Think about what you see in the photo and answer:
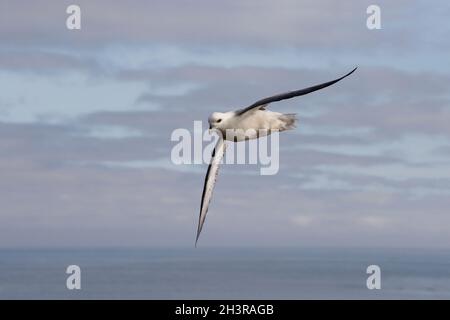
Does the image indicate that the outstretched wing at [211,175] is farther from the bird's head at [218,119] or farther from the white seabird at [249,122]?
the bird's head at [218,119]

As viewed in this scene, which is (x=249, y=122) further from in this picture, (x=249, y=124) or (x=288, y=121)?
(x=288, y=121)

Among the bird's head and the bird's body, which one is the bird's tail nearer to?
the bird's body

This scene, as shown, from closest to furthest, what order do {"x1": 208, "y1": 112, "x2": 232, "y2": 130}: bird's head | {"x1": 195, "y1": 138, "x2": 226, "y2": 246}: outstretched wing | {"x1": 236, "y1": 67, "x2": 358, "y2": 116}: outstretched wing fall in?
{"x1": 236, "y1": 67, "x2": 358, "y2": 116}: outstretched wing
{"x1": 208, "y1": 112, "x2": 232, "y2": 130}: bird's head
{"x1": 195, "y1": 138, "x2": 226, "y2": 246}: outstretched wing

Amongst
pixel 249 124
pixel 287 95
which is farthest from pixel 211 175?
pixel 287 95

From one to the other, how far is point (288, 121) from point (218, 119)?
2582mm

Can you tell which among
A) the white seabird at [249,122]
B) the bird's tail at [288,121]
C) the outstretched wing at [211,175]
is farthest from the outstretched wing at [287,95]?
the outstretched wing at [211,175]

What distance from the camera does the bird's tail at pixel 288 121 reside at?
104 ft

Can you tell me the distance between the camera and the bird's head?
101 feet

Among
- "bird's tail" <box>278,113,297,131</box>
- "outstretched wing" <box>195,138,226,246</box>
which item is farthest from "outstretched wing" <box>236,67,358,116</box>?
"outstretched wing" <box>195,138,226,246</box>

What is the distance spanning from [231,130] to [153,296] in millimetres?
160686

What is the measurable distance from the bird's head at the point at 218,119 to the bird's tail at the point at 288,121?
1.98 m

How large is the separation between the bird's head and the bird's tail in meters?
1.98

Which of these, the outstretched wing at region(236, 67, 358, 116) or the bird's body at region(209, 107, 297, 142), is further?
the bird's body at region(209, 107, 297, 142)

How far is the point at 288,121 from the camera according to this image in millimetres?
31656
